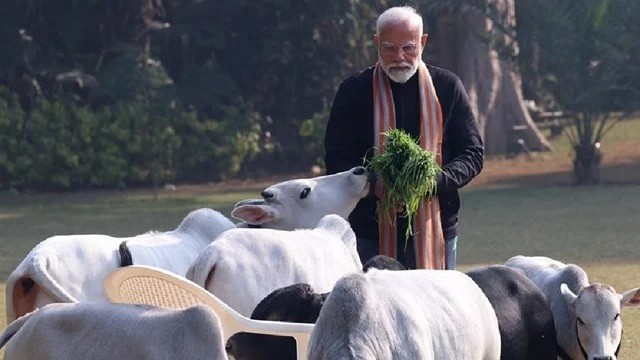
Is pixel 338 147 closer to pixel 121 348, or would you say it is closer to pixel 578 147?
pixel 121 348

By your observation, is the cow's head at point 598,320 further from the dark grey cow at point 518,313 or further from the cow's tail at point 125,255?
the cow's tail at point 125,255

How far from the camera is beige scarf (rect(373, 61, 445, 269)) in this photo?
23.7 ft

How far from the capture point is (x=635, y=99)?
1059 inches

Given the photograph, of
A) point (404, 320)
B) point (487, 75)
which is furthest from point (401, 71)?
point (487, 75)

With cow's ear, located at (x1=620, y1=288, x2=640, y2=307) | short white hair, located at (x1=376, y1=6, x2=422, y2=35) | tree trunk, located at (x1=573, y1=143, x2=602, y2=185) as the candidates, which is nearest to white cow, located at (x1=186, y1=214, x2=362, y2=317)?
short white hair, located at (x1=376, y1=6, x2=422, y2=35)

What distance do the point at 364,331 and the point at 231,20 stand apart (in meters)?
25.6

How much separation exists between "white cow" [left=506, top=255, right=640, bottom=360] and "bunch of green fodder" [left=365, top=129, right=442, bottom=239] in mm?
744

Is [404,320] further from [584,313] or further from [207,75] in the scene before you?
[207,75]

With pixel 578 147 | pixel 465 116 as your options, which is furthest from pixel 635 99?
pixel 465 116

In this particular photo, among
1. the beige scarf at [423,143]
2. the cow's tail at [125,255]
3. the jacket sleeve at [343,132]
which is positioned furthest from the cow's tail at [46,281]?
the beige scarf at [423,143]

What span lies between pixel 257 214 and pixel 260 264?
3.13 ft

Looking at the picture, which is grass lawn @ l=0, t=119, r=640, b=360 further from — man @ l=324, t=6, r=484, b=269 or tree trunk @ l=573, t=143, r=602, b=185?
man @ l=324, t=6, r=484, b=269

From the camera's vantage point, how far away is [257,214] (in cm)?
732

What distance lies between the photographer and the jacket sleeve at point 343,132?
738 cm
